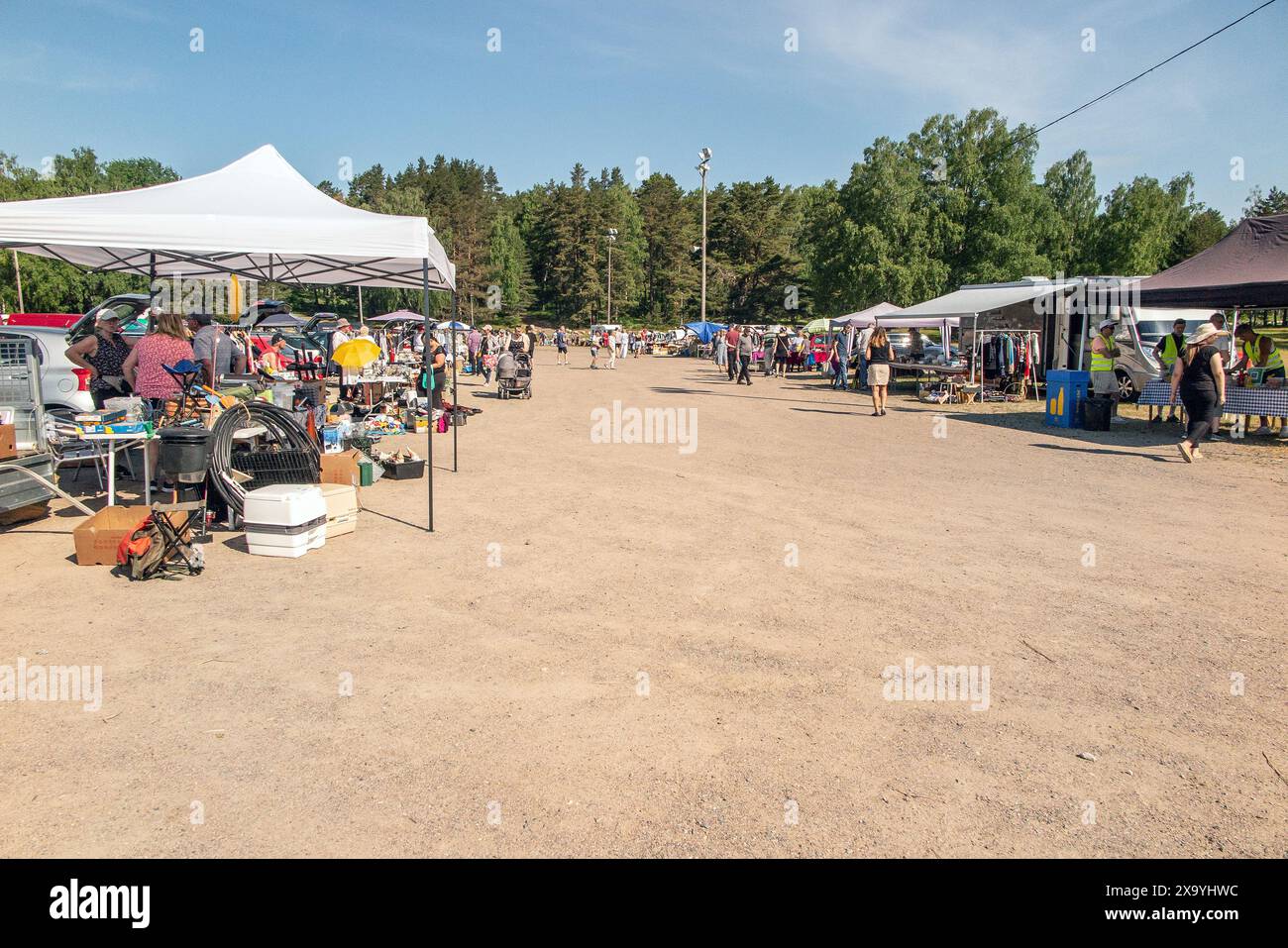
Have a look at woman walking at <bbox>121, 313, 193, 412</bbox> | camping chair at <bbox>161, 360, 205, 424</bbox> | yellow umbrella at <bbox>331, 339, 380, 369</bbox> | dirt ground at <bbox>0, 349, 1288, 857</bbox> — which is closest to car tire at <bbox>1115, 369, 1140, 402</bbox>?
dirt ground at <bbox>0, 349, 1288, 857</bbox>

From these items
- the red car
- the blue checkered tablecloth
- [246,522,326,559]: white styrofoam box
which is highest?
the red car

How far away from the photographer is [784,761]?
3.87 m

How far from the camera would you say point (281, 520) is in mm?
6980

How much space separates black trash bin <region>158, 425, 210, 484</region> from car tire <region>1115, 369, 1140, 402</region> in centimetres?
1994

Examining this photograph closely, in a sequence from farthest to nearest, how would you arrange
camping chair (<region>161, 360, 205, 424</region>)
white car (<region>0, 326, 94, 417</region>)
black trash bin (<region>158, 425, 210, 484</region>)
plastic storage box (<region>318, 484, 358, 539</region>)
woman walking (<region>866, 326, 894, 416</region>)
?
woman walking (<region>866, 326, 894, 416</region>)
white car (<region>0, 326, 94, 417</region>)
camping chair (<region>161, 360, 205, 424</region>)
plastic storage box (<region>318, 484, 358, 539</region>)
black trash bin (<region>158, 425, 210, 484</region>)

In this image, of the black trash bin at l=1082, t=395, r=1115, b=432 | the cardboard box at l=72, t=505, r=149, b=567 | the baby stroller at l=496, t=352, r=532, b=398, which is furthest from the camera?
the baby stroller at l=496, t=352, r=532, b=398

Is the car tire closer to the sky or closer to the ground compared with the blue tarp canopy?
closer to the ground

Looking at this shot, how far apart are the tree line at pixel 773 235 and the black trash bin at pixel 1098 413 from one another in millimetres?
36234

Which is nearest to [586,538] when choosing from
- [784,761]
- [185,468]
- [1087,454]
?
[185,468]

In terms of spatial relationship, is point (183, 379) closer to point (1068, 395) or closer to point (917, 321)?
point (1068, 395)

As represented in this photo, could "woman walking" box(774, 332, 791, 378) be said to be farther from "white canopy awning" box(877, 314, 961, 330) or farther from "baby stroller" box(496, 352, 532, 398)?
"baby stroller" box(496, 352, 532, 398)

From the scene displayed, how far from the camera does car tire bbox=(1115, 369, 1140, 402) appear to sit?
20188mm

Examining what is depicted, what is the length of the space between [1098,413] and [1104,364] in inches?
103
